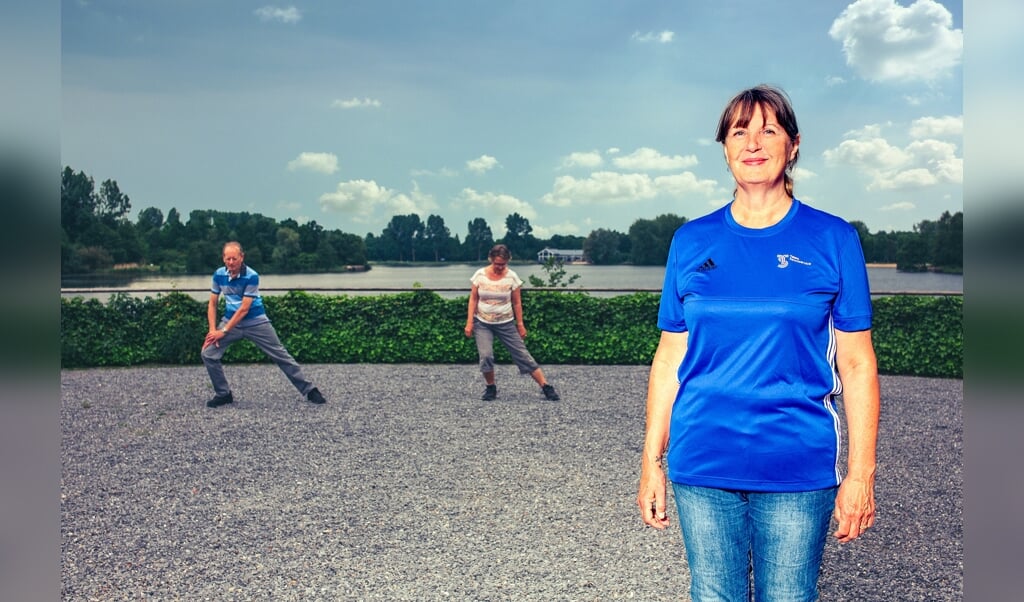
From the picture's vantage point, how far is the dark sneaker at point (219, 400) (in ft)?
32.8

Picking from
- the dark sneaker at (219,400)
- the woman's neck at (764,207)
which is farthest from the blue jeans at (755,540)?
the dark sneaker at (219,400)

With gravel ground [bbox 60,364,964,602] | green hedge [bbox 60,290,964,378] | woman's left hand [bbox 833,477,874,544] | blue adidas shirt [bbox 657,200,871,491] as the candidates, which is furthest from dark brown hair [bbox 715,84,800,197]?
green hedge [bbox 60,290,964,378]

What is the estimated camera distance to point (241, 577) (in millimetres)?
4586

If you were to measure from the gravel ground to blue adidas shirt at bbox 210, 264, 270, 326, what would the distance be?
1.20 meters

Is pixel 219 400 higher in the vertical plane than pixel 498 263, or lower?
lower

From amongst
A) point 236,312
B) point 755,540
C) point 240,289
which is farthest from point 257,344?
point 755,540

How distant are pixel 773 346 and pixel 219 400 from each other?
9.20 meters

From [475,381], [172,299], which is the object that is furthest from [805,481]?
[172,299]

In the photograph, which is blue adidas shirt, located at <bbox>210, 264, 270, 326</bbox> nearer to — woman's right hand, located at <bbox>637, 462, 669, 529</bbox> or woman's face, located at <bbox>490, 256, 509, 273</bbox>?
woman's face, located at <bbox>490, 256, 509, 273</bbox>

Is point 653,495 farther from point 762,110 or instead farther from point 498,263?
point 498,263

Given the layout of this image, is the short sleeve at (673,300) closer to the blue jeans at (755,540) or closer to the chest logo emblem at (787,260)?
the chest logo emblem at (787,260)

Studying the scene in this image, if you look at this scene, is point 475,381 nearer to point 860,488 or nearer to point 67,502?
point 67,502

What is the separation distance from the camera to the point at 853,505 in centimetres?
214
